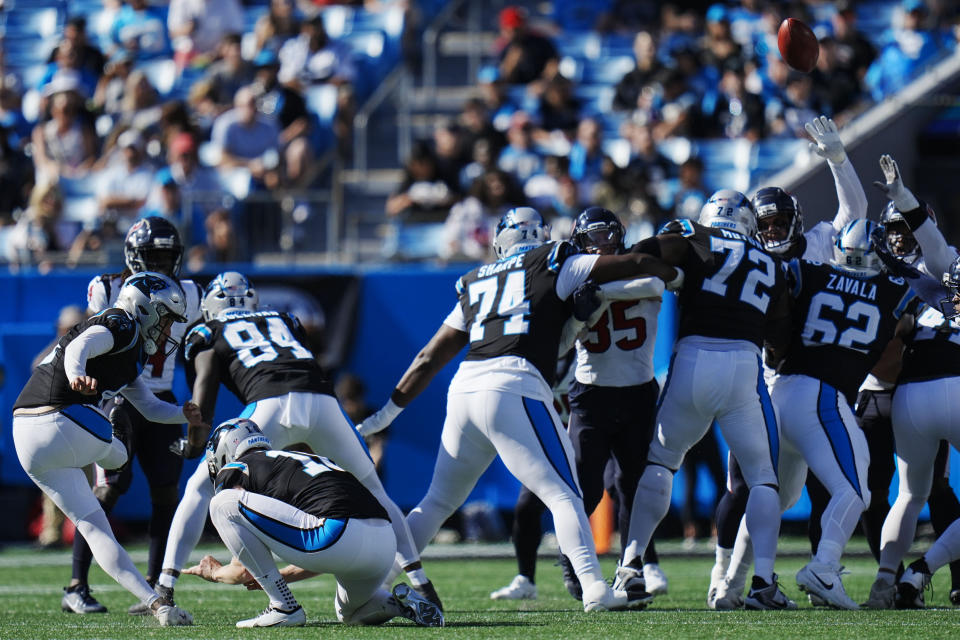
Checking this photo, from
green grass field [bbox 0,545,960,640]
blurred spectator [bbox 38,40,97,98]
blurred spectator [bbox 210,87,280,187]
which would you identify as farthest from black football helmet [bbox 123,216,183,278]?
blurred spectator [bbox 38,40,97,98]

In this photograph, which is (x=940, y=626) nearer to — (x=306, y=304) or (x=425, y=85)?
(x=306, y=304)

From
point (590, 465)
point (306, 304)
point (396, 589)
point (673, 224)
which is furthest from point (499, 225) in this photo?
point (306, 304)

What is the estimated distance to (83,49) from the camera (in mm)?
15492

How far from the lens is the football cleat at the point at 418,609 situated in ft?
20.0

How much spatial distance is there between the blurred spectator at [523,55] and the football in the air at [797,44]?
19.6 ft

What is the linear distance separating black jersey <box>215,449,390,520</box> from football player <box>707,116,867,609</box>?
70.3 inches

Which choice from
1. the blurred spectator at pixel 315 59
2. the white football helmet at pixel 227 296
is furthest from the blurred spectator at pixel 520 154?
the white football helmet at pixel 227 296

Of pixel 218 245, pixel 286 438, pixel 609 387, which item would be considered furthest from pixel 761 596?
pixel 218 245

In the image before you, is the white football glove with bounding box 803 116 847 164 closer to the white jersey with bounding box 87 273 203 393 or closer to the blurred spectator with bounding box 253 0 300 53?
the white jersey with bounding box 87 273 203 393

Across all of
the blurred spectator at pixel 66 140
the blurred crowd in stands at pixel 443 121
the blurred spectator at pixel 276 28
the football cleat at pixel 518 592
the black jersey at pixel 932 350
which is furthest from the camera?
the blurred spectator at pixel 276 28

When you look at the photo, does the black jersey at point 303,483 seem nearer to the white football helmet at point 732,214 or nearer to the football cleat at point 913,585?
the white football helmet at point 732,214

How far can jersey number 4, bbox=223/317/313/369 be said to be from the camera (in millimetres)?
6863

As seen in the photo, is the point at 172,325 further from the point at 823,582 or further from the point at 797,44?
the point at 797,44

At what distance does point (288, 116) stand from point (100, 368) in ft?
25.5
